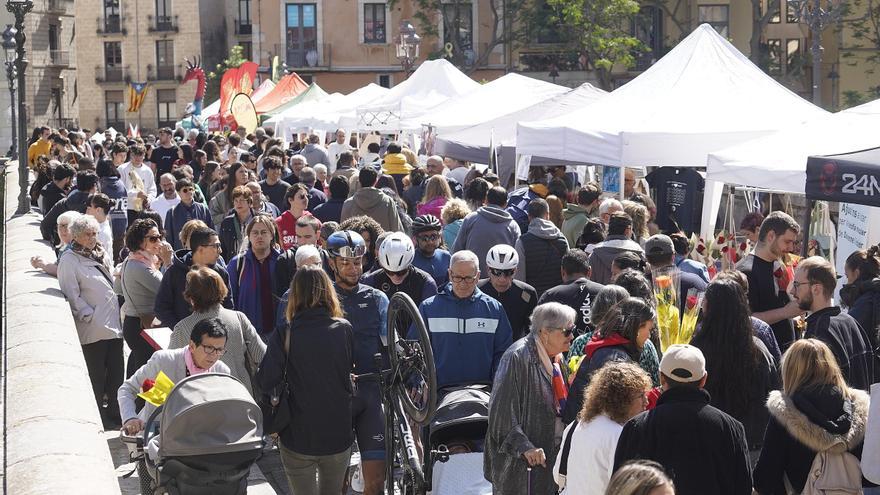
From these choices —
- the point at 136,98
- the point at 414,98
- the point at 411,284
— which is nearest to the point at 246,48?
the point at 136,98

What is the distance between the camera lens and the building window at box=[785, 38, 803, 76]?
2109 inches

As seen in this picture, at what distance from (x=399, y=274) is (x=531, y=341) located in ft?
6.73

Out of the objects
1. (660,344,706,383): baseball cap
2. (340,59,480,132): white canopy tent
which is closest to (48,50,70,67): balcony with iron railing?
(340,59,480,132): white canopy tent

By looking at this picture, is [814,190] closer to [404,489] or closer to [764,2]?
[404,489]

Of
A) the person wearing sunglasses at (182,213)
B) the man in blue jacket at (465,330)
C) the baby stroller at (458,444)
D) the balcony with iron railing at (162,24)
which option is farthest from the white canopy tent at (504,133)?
the balcony with iron railing at (162,24)

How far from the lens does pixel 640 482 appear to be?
157 inches

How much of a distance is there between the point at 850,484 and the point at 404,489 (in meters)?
2.01

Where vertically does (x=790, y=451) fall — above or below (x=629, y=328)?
below

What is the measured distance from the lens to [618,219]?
927 cm

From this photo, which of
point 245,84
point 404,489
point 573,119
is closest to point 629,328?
point 404,489

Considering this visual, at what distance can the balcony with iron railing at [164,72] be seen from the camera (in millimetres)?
71938

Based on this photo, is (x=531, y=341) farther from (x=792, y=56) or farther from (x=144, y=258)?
(x=792, y=56)

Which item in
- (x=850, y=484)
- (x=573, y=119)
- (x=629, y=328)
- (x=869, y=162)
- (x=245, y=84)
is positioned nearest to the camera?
(x=850, y=484)

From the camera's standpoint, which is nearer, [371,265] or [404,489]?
[404,489]
